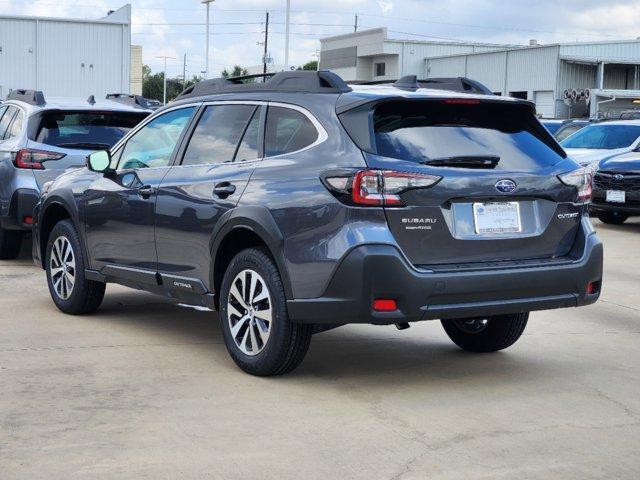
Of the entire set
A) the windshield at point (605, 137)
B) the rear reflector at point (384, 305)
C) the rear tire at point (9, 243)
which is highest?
the windshield at point (605, 137)

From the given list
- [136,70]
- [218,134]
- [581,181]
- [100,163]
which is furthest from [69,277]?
[136,70]

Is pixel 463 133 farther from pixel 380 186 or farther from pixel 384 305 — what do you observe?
pixel 384 305

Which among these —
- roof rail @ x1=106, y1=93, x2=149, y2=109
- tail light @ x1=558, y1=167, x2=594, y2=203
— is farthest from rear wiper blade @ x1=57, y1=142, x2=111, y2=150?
tail light @ x1=558, y1=167, x2=594, y2=203

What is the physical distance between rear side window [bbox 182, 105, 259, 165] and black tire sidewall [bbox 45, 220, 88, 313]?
1510 mm

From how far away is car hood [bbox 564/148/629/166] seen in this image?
723 inches

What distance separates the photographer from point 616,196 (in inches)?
653

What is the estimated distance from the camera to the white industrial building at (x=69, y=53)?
2575cm

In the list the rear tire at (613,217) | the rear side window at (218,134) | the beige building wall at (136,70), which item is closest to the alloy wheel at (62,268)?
the rear side window at (218,134)

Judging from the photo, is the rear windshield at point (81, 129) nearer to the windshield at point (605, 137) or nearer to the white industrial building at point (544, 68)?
the windshield at point (605, 137)

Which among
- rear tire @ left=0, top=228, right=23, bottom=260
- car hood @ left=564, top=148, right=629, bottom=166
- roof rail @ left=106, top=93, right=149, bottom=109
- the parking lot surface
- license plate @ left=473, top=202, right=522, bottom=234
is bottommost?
rear tire @ left=0, top=228, right=23, bottom=260

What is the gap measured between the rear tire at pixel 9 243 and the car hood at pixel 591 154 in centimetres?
965

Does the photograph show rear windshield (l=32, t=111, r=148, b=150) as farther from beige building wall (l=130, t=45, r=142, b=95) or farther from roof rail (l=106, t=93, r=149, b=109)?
beige building wall (l=130, t=45, r=142, b=95)

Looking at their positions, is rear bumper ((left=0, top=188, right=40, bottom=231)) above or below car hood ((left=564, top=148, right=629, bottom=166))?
below

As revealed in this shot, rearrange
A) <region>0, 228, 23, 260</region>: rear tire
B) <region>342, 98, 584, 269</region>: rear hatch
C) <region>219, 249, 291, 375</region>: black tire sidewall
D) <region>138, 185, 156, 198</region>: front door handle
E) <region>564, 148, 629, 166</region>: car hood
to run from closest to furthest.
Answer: <region>342, 98, 584, 269</region>: rear hatch, <region>219, 249, 291, 375</region>: black tire sidewall, <region>138, 185, 156, 198</region>: front door handle, <region>0, 228, 23, 260</region>: rear tire, <region>564, 148, 629, 166</region>: car hood
